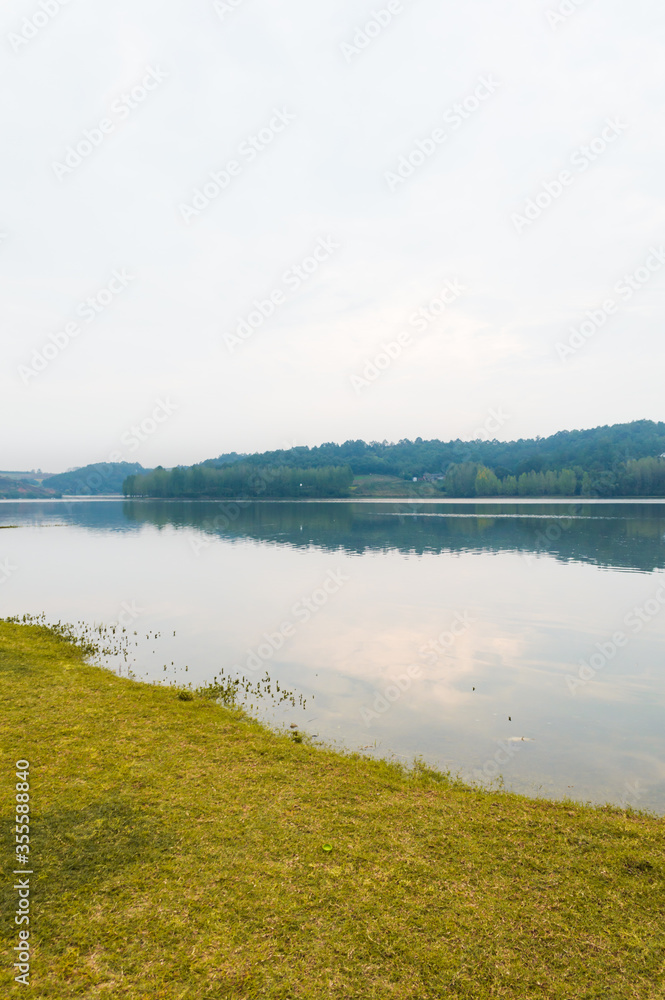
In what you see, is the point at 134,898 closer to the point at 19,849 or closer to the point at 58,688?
the point at 19,849

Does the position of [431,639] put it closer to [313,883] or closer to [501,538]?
[313,883]

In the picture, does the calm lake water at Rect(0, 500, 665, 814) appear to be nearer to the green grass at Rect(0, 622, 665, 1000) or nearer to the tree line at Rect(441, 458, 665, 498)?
the green grass at Rect(0, 622, 665, 1000)

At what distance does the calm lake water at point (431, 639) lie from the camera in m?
12.3

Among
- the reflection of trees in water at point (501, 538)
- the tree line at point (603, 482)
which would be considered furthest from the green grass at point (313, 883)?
the tree line at point (603, 482)

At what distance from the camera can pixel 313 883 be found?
671cm

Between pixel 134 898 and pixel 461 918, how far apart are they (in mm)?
3829

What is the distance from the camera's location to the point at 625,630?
22141mm

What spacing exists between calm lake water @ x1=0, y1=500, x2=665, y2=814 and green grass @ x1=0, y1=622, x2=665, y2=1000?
7.92 ft

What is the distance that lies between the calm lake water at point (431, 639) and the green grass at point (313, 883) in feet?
7.92

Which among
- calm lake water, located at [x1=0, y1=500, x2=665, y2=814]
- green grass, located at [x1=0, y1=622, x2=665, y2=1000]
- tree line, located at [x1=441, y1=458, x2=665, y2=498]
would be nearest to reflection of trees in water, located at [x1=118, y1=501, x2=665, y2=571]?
calm lake water, located at [x1=0, y1=500, x2=665, y2=814]

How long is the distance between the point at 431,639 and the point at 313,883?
14.9 meters

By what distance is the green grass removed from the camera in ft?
17.6

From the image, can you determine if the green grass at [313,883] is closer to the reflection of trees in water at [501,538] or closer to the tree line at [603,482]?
the reflection of trees in water at [501,538]

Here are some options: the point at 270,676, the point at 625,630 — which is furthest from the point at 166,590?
the point at 625,630
